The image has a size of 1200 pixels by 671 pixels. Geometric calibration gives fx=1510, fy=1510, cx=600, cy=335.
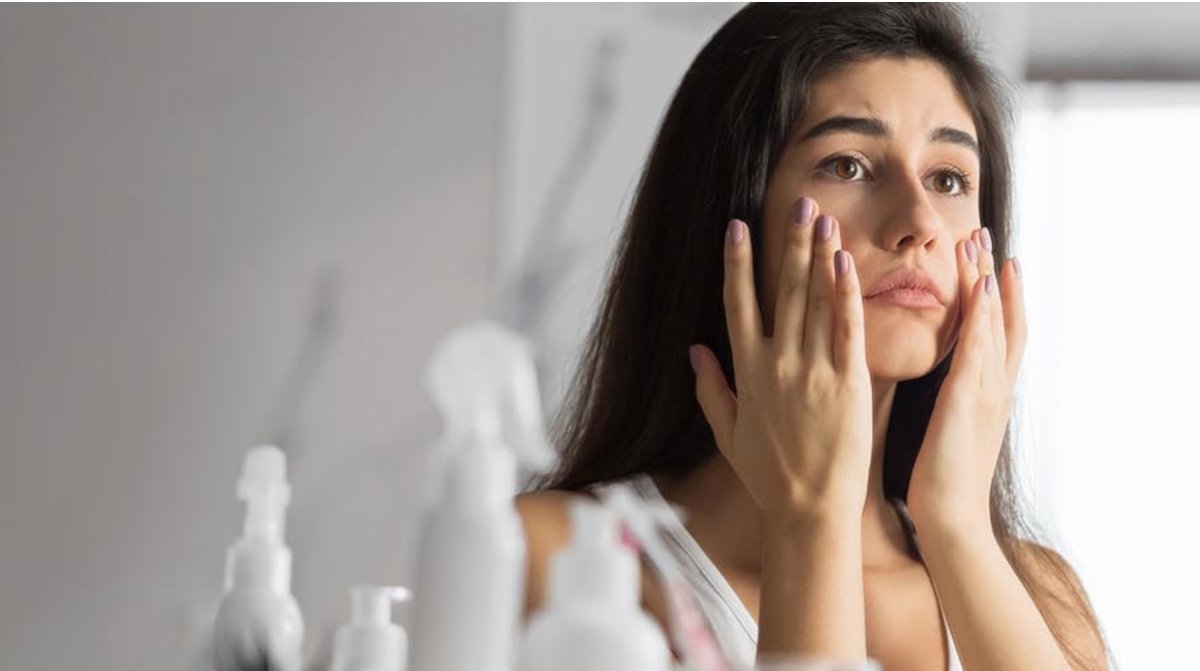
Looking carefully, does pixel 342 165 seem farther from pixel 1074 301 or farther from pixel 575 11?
pixel 1074 301

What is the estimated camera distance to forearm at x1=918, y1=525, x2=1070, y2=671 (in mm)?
919

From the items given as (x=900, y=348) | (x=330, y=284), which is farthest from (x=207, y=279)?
(x=900, y=348)

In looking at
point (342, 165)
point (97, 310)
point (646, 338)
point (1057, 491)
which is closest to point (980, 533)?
point (646, 338)

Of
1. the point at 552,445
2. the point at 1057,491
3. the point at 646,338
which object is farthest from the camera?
the point at 1057,491

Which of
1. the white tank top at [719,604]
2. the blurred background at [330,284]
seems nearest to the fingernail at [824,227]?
the white tank top at [719,604]

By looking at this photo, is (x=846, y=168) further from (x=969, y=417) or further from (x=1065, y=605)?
(x=1065, y=605)

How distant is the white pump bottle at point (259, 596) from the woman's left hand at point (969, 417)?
45 centimetres

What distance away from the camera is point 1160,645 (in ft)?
5.50

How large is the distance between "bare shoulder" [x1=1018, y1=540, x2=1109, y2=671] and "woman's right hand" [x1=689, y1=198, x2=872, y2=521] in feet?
1.15

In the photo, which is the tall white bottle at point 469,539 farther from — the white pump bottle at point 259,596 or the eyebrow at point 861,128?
the eyebrow at point 861,128

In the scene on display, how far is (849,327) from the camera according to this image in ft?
2.87

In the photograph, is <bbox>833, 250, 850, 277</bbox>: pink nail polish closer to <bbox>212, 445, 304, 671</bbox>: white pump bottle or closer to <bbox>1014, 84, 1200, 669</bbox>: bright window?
<bbox>212, 445, 304, 671</bbox>: white pump bottle

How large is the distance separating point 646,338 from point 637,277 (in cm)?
5

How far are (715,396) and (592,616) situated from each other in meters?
0.49
